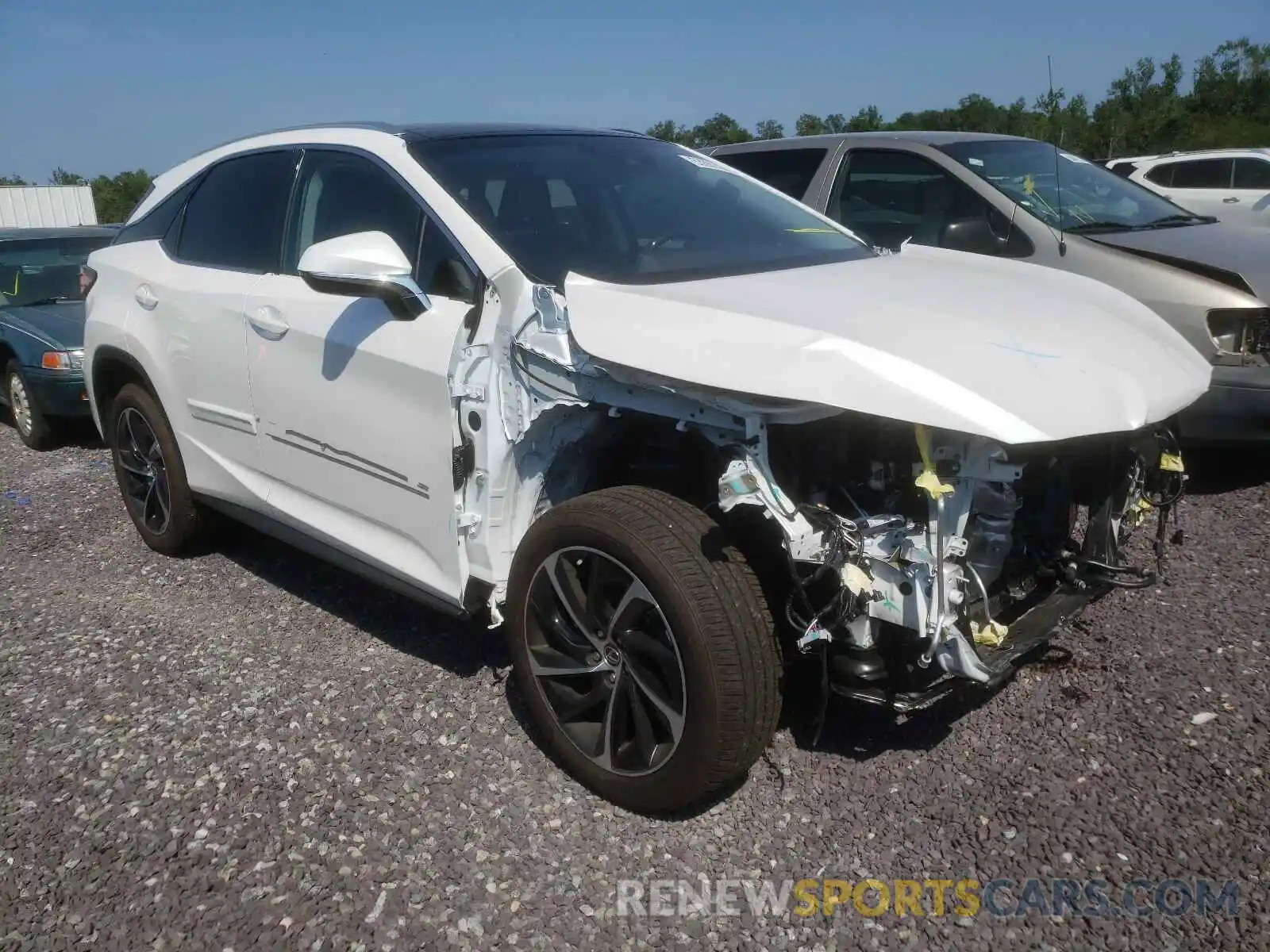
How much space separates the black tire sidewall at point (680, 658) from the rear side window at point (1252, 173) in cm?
1310

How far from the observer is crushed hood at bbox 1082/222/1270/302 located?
15.2ft

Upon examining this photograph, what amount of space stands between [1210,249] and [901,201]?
1.57 meters

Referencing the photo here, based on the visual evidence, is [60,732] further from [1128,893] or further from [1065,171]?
[1065,171]

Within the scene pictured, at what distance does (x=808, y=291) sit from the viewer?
9.19ft

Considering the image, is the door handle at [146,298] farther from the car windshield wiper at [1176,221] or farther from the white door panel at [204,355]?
the car windshield wiper at [1176,221]

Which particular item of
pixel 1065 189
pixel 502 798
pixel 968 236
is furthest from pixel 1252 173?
pixel 502 798

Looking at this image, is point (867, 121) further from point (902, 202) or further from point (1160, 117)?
point (902, 202)

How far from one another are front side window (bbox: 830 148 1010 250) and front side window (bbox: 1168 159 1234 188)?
9354 millimetres

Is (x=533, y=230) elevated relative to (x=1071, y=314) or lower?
elevated

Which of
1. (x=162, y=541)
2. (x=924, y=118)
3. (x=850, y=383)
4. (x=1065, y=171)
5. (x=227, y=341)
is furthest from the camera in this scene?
(x=924, y=118)

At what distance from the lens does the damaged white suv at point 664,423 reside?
236cm

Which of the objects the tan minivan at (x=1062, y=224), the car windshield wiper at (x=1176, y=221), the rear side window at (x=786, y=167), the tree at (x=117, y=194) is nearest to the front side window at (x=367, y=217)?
the tan minivan at (x=1062, y=224)

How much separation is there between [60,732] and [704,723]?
218cm

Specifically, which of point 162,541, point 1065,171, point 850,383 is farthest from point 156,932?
point 1065,171
